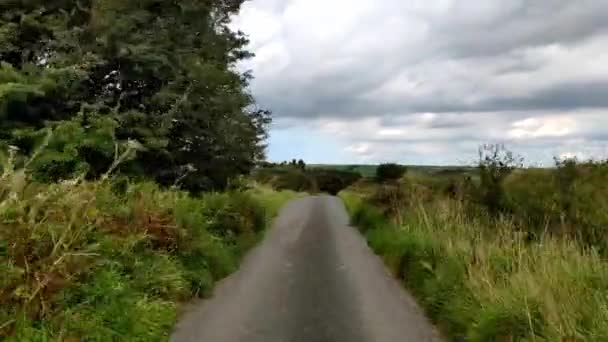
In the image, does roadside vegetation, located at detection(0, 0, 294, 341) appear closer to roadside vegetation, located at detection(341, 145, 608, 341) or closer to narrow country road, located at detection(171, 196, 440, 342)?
narrow country road, located at detection(171, 196, 440, 342)

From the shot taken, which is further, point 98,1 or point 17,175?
point 98,1

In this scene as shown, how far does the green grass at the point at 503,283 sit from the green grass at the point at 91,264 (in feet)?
12.8

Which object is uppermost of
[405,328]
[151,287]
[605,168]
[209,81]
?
[209,81]

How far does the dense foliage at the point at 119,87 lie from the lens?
12547mm

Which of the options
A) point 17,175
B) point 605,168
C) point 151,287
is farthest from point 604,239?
point 17,175

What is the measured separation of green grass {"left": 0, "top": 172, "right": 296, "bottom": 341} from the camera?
6840mm

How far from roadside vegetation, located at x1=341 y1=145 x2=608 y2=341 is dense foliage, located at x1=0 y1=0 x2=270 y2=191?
5766mm

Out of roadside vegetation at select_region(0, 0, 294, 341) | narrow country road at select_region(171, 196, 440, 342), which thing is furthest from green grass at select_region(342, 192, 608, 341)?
roadside vegetation at select_region(0, 0, 294, 341)

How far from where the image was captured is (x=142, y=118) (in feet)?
47.6

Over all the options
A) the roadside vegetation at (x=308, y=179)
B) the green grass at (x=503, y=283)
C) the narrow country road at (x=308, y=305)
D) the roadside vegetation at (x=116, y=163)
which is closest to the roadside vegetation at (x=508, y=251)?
the green grass at (x=503, y=283)

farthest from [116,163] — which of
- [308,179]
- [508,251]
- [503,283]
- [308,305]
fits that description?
[308,179]

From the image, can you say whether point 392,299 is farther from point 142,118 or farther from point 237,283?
point 142,118

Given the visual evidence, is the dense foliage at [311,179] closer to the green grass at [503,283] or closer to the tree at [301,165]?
the tree at [301,165]

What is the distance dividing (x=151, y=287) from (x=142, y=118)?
19.7 feet
